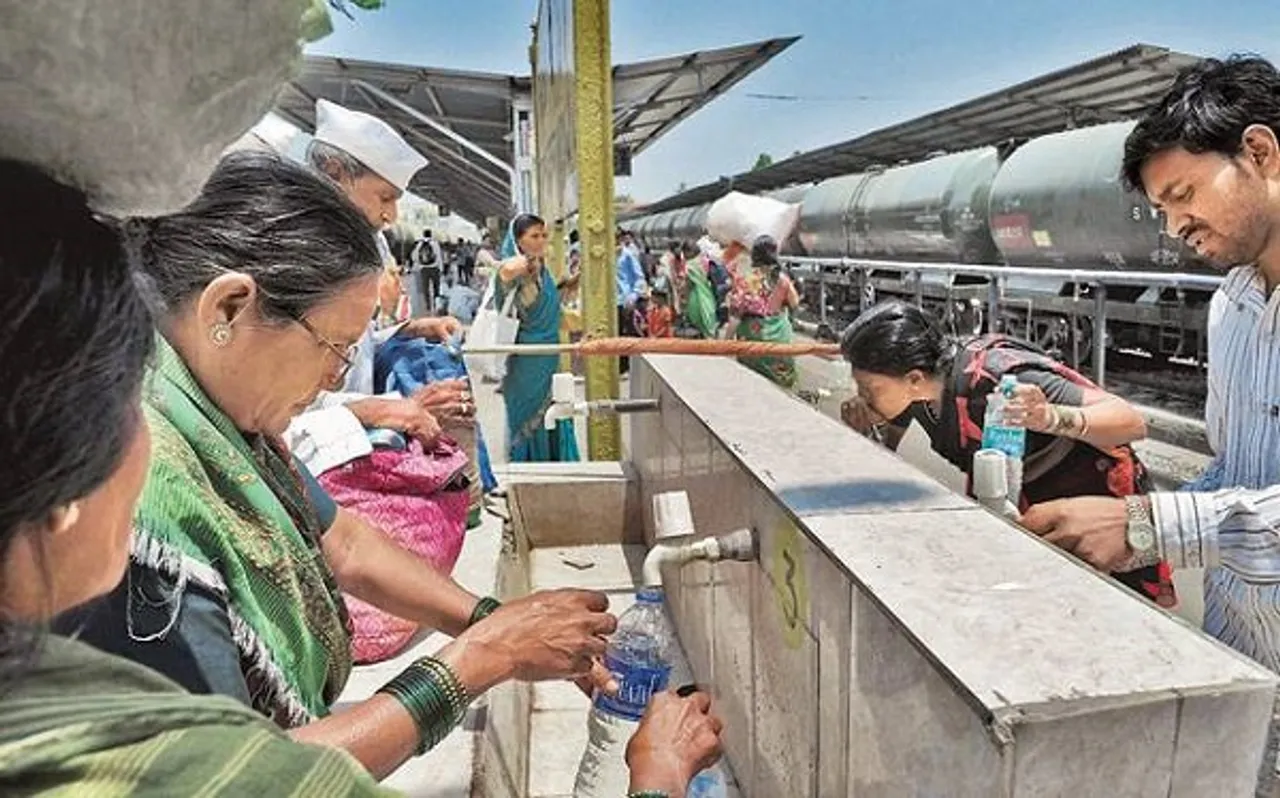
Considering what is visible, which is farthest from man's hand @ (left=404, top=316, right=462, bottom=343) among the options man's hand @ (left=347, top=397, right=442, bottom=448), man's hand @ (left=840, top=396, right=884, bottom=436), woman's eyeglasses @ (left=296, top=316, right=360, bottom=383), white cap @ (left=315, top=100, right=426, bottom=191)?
woman's eyeglasses @ (left=296, top=316, right=360, bottom=383)

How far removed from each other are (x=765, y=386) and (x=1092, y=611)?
181cm

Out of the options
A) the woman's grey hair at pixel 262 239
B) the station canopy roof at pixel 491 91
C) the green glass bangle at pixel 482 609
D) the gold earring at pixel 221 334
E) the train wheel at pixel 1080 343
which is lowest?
the train wheel at pixel 1080 343

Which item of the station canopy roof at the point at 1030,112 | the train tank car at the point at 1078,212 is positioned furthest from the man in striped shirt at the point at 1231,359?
the station canopy roof at the point at 1030,112

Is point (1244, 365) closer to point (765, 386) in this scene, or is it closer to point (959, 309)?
point (765, 386)

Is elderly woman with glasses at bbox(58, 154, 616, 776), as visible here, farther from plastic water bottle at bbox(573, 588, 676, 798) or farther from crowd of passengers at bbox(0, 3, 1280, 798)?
plastic water bottle at bbox(573, 588, 676, 798)

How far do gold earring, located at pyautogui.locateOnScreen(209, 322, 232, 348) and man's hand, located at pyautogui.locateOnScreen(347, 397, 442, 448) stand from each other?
114 cm

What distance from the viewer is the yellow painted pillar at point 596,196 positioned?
4.23 meters

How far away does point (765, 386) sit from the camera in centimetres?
291

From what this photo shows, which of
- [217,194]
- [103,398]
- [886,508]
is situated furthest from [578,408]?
[103,398]

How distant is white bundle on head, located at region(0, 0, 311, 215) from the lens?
570 mm

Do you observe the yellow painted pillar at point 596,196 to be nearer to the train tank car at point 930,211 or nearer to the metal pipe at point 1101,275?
the metal pipe at point 1101,275

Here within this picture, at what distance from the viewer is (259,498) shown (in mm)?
1213

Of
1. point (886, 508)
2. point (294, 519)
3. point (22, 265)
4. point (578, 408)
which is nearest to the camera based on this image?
point (22, 265)

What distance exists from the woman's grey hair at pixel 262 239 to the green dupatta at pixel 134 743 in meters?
0.65
